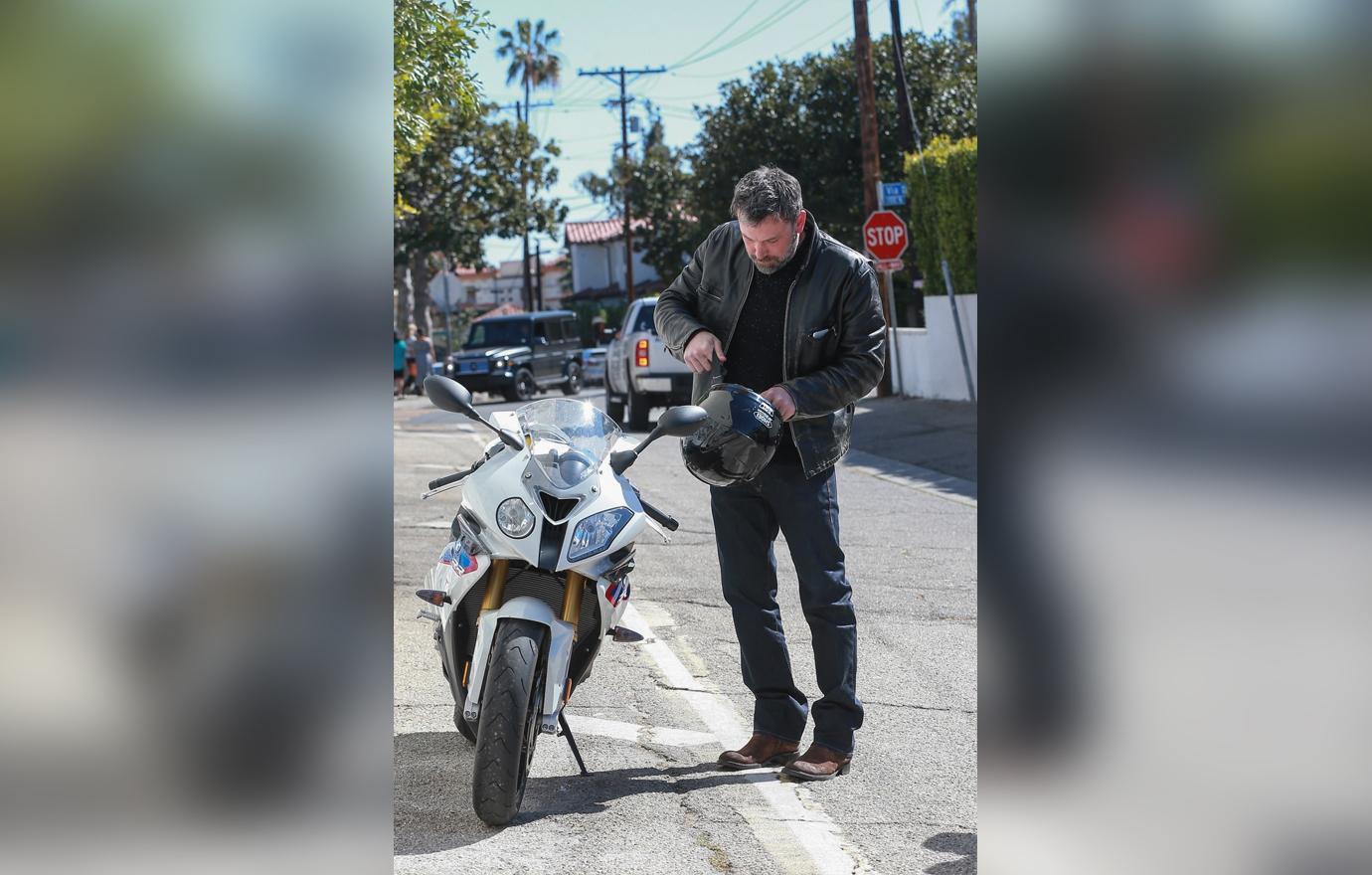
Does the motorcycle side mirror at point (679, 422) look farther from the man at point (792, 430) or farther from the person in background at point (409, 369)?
the person in background at point (409, 369)

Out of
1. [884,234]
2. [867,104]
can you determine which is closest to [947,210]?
[884,234]

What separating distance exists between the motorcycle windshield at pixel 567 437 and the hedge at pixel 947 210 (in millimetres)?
18952

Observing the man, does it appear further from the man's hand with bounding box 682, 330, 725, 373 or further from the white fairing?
the white fairing

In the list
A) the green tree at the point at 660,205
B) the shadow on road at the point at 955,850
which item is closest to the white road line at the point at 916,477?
the shadow on road at the point at 955,850

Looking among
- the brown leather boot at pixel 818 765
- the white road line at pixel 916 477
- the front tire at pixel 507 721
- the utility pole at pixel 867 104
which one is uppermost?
the utility pole at pixel 867 104

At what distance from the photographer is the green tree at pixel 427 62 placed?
9.26 meters

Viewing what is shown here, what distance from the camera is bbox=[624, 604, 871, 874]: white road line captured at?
3986 mm

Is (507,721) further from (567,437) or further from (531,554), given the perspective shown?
(567,437)

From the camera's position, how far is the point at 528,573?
4.36 meters

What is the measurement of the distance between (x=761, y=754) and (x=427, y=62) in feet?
22.0
